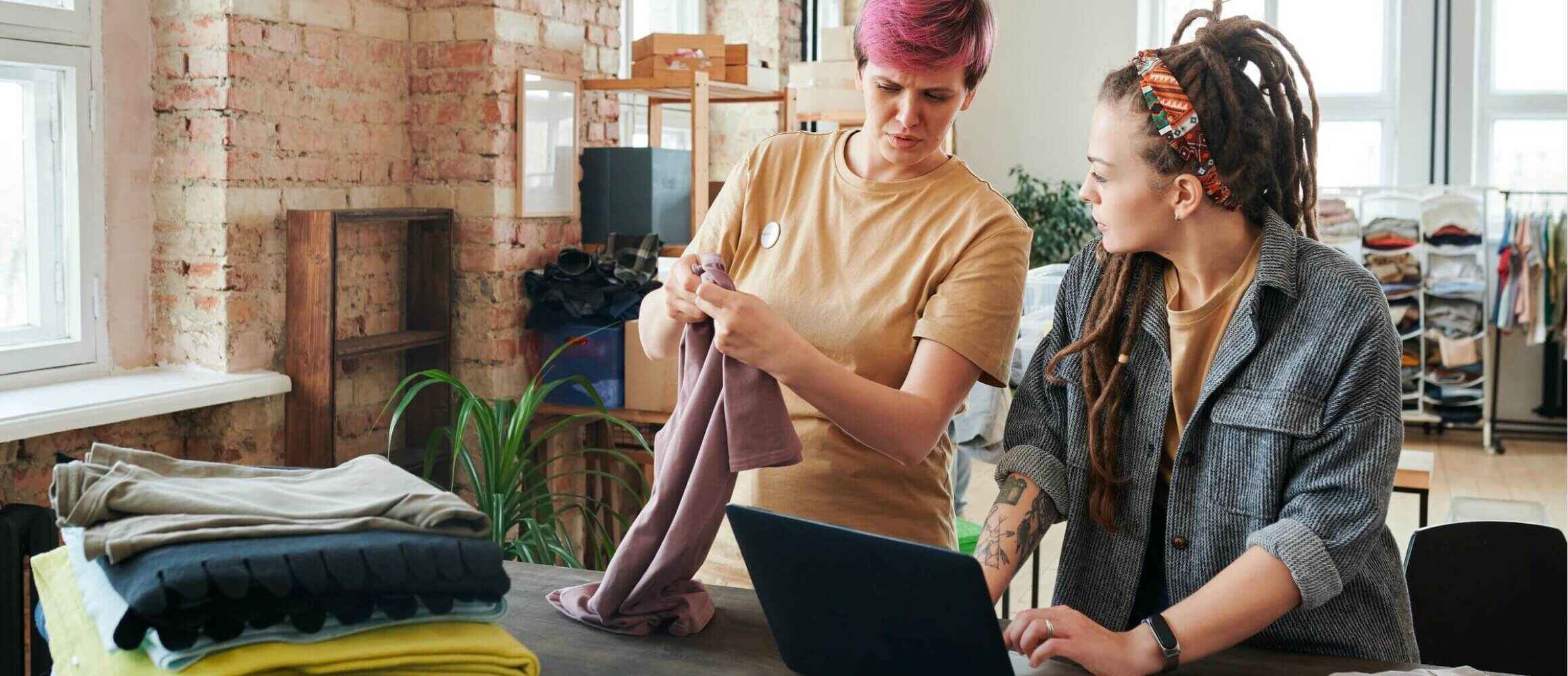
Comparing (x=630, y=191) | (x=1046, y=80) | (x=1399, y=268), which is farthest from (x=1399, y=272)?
(x=630, y=191)

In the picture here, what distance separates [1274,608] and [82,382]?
2.63 m

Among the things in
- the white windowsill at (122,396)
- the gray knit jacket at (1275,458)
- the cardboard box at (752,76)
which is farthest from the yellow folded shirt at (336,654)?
the cardboard box at (752,76)

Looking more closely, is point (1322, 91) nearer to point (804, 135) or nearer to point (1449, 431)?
point (1449, 431)

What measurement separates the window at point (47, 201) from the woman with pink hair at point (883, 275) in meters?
1.91

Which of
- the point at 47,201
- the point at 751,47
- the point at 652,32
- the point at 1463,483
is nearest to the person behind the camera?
the point at 47,201

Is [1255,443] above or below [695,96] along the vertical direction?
below

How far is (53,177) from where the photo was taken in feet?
9.43

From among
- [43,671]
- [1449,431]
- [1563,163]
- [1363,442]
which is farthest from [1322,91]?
[43,671]

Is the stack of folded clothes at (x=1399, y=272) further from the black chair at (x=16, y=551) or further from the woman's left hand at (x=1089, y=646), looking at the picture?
the black chair at (x=16, y=551)

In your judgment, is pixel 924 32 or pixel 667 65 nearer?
pixel 924 32

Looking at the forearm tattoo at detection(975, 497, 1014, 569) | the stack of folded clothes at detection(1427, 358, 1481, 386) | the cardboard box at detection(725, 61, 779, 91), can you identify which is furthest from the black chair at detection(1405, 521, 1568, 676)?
the stack of folded clothes at detection(1427, 358, 1481, 386)

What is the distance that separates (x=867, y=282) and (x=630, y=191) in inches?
103

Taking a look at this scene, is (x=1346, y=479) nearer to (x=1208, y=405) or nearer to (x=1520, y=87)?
(x=1208, y=405)

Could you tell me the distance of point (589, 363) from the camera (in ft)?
12.5
